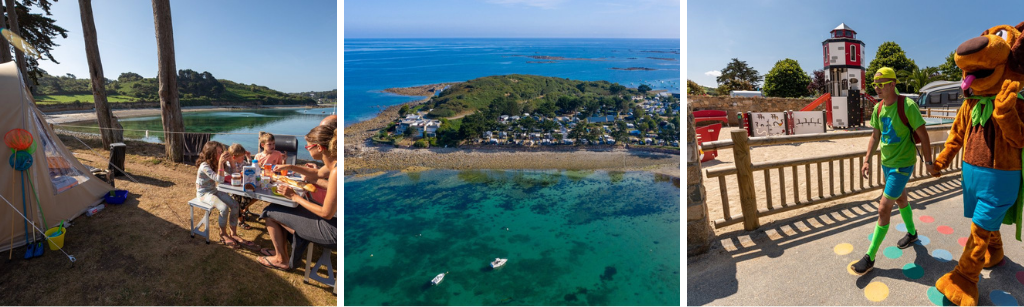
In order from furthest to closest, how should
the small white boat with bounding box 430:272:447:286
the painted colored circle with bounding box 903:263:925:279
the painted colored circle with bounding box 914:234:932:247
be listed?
the small white boat with bounding box 430:272:447:286, the painted colored circle with bounding box 914:234:932:247, the painted colored circle with bounding box 903:263:925:279

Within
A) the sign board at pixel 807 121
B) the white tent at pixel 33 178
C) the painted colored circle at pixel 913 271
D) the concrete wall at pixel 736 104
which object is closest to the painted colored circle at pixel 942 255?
the painted colored circle at pixel 913 271

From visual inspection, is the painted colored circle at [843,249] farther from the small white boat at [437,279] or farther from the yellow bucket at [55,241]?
the yellow bucket at [55,241]

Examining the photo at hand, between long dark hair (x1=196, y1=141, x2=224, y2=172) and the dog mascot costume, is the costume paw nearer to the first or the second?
the dog mascot costume

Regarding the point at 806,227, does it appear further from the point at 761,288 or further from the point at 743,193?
the point at 761,288

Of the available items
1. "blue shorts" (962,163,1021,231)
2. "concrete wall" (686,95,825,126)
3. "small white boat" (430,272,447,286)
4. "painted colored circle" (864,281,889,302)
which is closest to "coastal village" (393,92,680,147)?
"concrete wall" (686,95,825,126)

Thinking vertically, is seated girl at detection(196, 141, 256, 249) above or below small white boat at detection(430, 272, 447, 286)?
above

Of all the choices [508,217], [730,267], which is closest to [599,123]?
[508,217]
